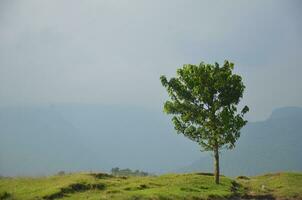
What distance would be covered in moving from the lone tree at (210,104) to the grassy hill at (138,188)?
5.13 metres

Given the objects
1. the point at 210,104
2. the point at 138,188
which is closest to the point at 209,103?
the point at 210,104

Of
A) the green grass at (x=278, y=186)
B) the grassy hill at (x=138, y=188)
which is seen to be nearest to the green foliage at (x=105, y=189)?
the grassy hill at (x=138, y=188)

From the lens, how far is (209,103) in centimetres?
5634

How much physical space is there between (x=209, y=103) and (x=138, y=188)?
55.2ft

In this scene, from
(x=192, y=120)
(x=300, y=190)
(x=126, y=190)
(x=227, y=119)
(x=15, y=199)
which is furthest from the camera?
(x=192, y=120)

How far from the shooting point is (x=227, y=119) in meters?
54.3

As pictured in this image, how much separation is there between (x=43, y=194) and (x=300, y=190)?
29579 mm

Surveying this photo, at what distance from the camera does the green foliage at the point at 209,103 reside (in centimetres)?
5525

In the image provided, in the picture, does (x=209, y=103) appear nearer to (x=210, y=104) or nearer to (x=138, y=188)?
(x=210, y=104)

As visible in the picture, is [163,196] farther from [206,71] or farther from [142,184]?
[206,71]

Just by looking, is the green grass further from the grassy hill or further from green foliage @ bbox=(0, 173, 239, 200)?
green foliage @ bbox=(0, 173, 239, 200)

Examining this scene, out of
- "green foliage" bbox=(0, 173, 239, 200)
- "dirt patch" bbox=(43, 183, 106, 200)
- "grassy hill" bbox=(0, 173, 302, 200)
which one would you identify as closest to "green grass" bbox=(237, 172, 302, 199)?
"grassy hill" bbox=(0, 173, 302, 200)

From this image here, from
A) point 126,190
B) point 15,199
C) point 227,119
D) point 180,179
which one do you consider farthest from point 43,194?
point 227,119

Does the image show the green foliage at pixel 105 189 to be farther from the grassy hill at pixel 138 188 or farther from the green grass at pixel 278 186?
the green grass at pixel 278 186
